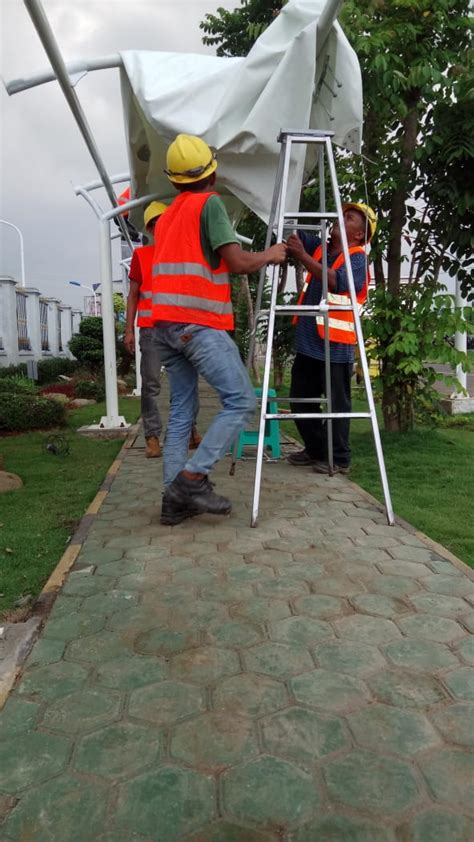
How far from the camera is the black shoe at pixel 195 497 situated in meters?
3.29

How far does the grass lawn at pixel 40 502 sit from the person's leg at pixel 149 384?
0.54 metres

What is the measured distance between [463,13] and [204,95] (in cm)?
335

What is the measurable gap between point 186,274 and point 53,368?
12.5 metres

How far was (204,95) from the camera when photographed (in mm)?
3463

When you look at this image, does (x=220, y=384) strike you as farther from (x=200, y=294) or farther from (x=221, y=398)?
(x=200, y=294)

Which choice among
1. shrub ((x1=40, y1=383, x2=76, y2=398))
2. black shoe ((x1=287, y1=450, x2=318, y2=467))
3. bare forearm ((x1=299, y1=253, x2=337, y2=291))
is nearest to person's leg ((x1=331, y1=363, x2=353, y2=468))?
black shoe ((x1=287, y1=450, x2=318, y2=467))

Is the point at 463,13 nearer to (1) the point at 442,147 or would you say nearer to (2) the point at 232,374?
(1) the point at 442,147

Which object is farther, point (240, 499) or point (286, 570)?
point (240, 499)

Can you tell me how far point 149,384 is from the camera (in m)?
5.32

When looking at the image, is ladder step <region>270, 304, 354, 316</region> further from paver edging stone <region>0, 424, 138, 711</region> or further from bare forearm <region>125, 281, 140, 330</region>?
bare forearm <region>125, 281, 140, 330</region>

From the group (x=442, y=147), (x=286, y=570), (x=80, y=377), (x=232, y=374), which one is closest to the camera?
(x=286, y=570)

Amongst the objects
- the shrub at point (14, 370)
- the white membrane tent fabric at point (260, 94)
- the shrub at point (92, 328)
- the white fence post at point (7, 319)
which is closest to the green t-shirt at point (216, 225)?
the white membrane tent fabric at point (260, 94)

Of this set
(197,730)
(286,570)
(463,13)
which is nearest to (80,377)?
(463,13)

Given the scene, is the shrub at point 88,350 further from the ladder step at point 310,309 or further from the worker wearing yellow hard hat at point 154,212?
the ladder step at point 310,309
